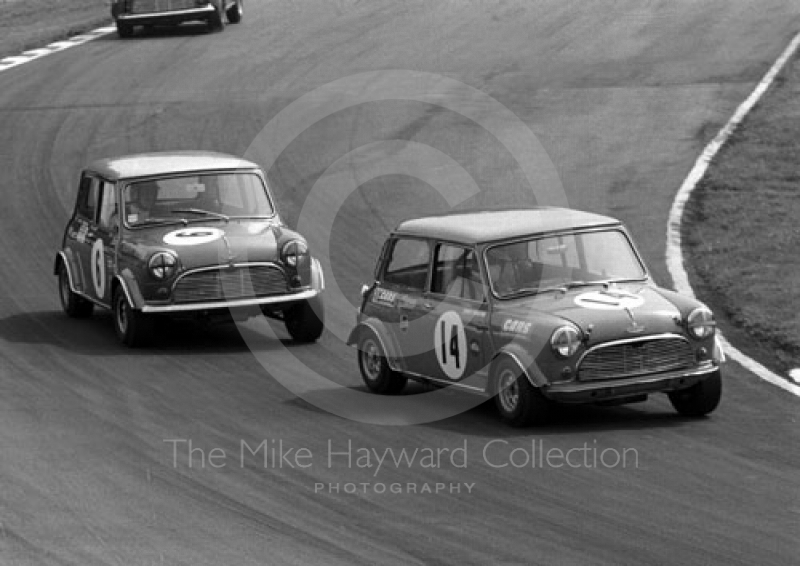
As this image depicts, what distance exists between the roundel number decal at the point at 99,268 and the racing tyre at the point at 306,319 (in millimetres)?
1801

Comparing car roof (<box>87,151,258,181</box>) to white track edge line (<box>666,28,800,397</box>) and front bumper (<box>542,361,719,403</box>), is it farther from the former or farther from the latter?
front bumper (<box>542,361,719,403</box>)

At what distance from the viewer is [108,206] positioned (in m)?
15.0

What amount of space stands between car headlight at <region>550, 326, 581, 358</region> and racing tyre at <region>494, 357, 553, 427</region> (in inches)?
11.2

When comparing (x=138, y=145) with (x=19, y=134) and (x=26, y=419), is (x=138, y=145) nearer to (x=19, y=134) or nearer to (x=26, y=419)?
(x=19, y=134)

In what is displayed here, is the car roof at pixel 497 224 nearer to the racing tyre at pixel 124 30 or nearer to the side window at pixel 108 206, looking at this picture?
the side window at pixel 108 206

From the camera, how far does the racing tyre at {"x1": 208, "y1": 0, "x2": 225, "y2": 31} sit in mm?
31906

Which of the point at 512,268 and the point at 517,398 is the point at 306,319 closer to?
the point at 512,268

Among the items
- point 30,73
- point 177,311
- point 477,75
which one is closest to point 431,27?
point 477,75

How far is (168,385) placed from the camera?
1262 cm

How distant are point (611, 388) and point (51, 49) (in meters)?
23.1

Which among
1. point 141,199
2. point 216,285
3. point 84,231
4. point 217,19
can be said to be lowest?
point 217,19

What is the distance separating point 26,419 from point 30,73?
18.7 meters

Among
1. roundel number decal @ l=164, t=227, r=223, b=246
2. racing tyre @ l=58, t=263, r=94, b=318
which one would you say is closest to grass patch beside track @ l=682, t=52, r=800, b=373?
roundel number decal @ l=164, t=227, r=223, b=246

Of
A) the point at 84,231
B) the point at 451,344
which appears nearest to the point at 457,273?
the point at 451,344
